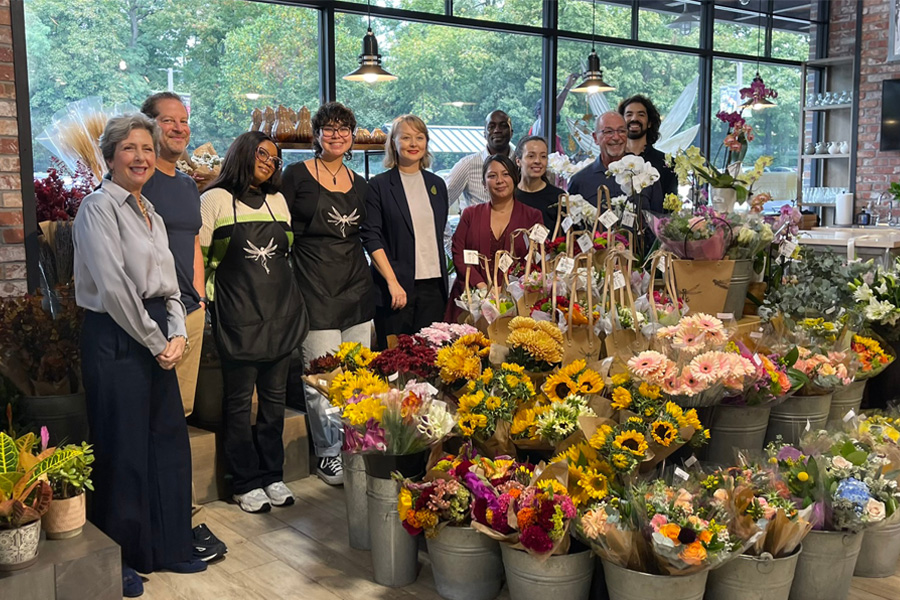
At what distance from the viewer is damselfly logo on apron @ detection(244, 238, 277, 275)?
3234 millimetres

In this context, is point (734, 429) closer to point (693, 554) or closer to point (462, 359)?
point (693, 554)

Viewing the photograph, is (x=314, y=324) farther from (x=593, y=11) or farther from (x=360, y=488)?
(x=593, y=11)

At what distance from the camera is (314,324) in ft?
11.6

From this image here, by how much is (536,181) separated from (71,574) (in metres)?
2.68

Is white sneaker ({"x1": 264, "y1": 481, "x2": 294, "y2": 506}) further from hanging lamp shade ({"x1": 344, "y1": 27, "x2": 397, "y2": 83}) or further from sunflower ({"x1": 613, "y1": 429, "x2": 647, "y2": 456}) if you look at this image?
hanging lamp shade ({"x1": 344, "y1": 27, "x2": 397, "y2": 83})

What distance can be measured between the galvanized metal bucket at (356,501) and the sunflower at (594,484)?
2.52 feet

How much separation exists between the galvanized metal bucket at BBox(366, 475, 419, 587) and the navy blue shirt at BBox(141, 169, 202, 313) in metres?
0.97

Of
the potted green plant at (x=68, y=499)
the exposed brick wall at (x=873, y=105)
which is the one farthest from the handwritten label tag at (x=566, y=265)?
the exposed brick wall at (x=873, y=105)

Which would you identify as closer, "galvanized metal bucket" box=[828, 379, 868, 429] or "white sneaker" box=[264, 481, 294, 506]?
"galvanized metal bucket" box=[828, 379, 868, 429]

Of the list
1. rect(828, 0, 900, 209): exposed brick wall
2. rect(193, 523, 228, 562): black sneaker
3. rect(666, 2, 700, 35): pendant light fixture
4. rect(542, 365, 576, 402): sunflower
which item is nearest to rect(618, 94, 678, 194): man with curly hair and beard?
rect(542, 365, 576, 402): sunflower

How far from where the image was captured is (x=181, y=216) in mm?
2977

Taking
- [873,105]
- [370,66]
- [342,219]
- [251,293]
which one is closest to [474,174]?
[370,66]

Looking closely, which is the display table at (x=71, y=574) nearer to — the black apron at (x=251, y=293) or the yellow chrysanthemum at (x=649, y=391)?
the black apron at (x=251, y=293)

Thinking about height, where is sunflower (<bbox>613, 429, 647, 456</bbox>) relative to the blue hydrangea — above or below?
above
